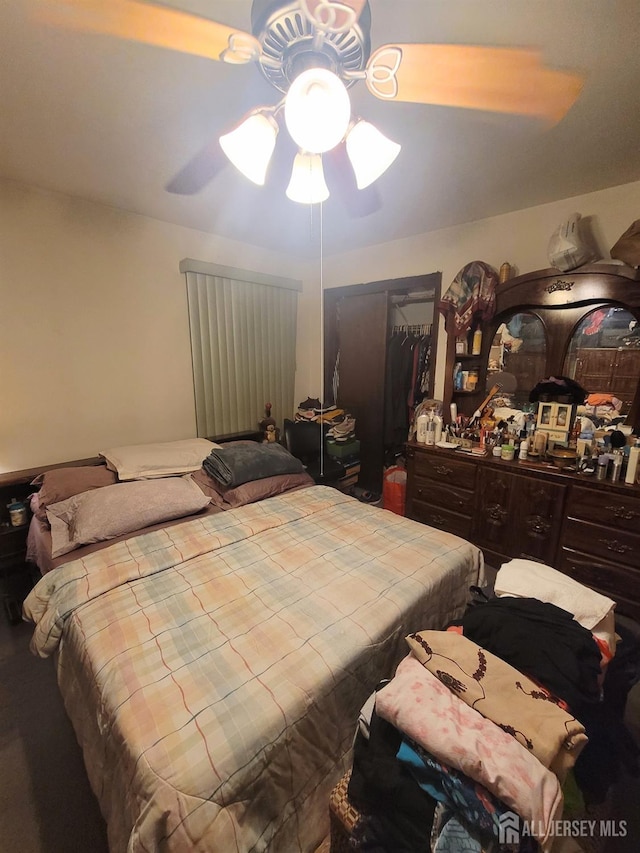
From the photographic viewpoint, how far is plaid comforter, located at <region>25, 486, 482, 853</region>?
0.75 meters

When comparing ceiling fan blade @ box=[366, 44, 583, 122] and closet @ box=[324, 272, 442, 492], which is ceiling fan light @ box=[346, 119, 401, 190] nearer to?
ceiling fan blade @ box=[366, 44, 583, 122]

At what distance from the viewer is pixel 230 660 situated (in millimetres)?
985

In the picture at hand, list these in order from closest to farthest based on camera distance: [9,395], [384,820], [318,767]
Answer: [384,820], [318,767], [9,395]

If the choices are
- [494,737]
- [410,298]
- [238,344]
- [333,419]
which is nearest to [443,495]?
[333,419]

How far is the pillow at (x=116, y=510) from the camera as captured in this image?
63.0 inches

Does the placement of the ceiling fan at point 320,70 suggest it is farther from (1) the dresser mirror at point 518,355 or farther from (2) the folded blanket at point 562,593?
(2) the folded blanket at point 562,593

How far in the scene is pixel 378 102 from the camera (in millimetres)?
1333

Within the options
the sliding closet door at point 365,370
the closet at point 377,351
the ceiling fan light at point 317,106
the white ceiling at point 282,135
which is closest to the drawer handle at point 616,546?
the closet at point 377,351

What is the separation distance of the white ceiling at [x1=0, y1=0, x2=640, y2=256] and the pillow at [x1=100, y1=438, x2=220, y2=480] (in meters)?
1.63

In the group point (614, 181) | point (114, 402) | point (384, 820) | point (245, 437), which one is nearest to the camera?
point (384, 820)

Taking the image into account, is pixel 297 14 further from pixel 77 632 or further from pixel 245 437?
pixel 245 437

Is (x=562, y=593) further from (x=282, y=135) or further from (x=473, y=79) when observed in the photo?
(x=282, y=135)

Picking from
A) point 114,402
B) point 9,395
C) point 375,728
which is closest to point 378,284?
point 114,402

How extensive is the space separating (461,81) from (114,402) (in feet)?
8.64
